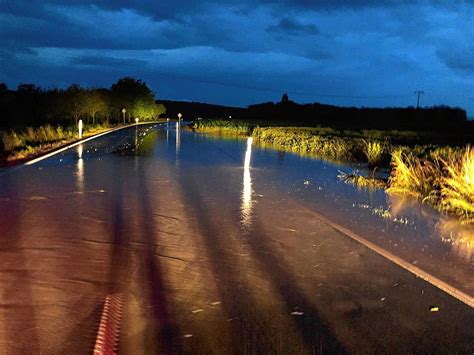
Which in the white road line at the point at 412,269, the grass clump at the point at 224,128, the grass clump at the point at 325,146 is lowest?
the grass clump at the point at 224,128

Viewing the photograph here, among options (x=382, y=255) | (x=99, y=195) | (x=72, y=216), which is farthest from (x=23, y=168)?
(x=382, y=255)

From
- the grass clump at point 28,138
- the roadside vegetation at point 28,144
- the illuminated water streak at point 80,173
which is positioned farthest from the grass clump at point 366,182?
the grass clump at point 28,138

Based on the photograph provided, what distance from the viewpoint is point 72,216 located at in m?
10.6

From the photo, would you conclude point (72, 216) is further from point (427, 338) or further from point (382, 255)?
point (427, 338)

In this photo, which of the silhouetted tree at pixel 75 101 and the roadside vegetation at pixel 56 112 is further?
the silhouetted tree at pixel 75 101

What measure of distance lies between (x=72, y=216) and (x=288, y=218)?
3967mm

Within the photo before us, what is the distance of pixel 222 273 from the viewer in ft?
23.3

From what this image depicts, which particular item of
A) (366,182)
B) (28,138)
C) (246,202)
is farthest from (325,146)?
(246,202)

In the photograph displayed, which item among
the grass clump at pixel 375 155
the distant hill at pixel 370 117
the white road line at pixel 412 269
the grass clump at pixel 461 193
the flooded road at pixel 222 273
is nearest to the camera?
the flooded road at pixel 222 273

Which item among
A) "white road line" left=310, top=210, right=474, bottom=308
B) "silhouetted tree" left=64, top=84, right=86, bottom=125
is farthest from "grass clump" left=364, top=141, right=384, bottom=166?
"silhouetted tree" left=64, top=84, right=86, bottom=125

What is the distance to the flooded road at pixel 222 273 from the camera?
5.14 meters

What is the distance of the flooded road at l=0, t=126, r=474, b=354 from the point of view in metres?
5.14

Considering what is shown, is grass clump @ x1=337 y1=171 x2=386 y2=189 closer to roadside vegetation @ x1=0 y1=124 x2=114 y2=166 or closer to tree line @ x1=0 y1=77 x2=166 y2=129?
roadside vegetation @ x1=0 y1=124 x2=114 y2=166

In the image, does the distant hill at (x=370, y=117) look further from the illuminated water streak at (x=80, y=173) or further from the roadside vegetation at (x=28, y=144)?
the illuminated water streak at (x=80, y=173)
